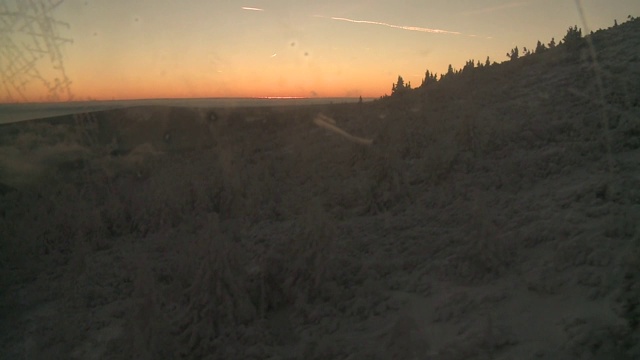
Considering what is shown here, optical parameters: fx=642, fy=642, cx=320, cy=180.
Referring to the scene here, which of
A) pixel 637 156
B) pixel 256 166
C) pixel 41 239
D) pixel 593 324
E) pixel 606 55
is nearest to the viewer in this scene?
pixel 593 324

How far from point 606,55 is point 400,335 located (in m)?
13.7

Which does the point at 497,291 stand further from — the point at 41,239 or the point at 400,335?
the point at 41,239

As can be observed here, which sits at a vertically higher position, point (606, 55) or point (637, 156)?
point (606, 55)

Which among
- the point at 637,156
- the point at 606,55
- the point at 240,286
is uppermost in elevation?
the point at 606,55

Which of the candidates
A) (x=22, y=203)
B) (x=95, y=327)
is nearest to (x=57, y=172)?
(x=22, y=203)

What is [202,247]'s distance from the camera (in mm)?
9984

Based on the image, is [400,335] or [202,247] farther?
[202,247]

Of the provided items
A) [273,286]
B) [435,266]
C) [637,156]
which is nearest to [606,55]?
[637,156]

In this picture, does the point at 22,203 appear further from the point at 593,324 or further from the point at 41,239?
the point at 593,324

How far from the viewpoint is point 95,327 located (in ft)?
31.9

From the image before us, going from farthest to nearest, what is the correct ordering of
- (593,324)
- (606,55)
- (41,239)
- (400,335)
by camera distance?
(606,55), (41,239), (400,335), (593,324)

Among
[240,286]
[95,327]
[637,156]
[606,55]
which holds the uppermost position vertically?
[606,55]

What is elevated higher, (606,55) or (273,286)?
(606,55)

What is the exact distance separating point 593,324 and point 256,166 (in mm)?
13721
